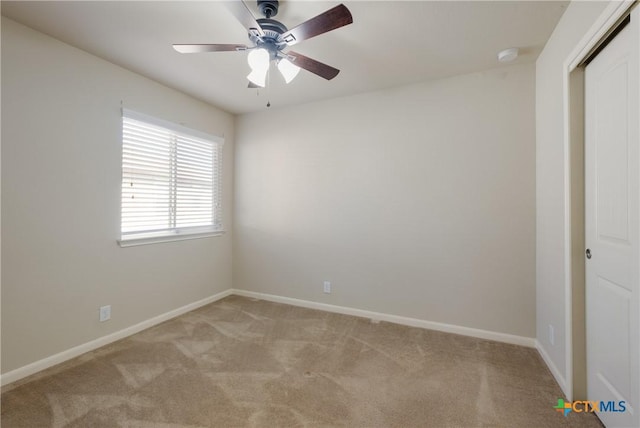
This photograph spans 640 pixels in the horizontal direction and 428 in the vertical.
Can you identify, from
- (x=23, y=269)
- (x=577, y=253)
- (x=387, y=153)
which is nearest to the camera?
(x=577, y=253)

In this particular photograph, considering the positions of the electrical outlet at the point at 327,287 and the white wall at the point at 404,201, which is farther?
the electrical outlet at the point at 327,287

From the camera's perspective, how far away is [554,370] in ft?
6.47

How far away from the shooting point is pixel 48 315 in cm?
211

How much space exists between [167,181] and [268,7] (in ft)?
7.00

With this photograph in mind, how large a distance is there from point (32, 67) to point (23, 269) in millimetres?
1474

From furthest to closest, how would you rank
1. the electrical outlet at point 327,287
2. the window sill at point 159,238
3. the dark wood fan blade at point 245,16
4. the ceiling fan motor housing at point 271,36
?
the electrical outlet at point 327,287
the window sill at point 159,238
the ceiling fan motor housing at point 271,36
the dark wood fan blade at point 245,16

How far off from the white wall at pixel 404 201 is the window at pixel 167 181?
48 centimetres

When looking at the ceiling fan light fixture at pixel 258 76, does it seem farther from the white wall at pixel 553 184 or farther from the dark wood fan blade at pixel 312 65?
the white wall at pixel 553 184

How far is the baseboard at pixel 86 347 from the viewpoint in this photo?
6.30 ft

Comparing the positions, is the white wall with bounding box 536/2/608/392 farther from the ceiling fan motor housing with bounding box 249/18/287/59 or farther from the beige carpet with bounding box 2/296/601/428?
the ceiling fan motor housing with bounding box 249/18/287/59

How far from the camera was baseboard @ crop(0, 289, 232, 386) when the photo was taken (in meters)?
1.92

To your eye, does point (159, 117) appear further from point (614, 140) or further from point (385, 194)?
point (614, 140)

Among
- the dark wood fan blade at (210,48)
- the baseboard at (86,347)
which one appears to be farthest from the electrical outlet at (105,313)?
the dark wood fan blade at (210,48)

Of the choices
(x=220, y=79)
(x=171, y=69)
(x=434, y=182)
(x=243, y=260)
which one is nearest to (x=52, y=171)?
(x=171, y=69)
